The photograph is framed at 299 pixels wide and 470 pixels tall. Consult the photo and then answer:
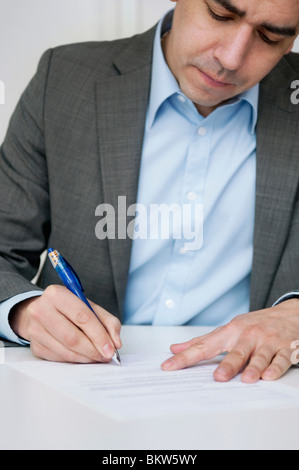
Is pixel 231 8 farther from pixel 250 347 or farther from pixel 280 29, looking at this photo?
pixel 250 347

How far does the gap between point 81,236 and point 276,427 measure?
77 centimetres

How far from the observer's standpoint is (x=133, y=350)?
1.01 metres

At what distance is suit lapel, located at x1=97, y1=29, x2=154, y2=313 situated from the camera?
129 cm

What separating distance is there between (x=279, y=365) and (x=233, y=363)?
3.0 inches

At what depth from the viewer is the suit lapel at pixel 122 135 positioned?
129cm

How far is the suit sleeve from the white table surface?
58 cm

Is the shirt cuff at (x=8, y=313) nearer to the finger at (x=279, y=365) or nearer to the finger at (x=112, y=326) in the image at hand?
the finger at (x=112, y=326)

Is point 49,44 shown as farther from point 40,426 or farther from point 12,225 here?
point 40,426

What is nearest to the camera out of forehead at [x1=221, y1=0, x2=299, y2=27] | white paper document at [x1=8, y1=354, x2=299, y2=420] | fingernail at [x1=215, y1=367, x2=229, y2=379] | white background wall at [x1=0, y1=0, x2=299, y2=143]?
white paper document at [x1=8, y1=354, x2=299, y2=420]

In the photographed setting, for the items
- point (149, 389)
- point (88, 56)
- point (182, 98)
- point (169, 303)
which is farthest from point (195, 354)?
point (88, 56)

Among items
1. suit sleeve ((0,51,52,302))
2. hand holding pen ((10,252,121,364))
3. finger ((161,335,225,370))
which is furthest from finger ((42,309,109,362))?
suit sleeve ((0,51,52,302))

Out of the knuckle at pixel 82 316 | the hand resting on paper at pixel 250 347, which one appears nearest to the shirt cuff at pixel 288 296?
the hand resting on paper at pixel 250 347

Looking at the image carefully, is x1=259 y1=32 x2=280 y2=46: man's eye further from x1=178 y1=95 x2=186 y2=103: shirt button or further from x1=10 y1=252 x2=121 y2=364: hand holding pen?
x1=10 y1=252 x2=121 y2=364: hand holding pen

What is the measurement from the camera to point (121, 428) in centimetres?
61
